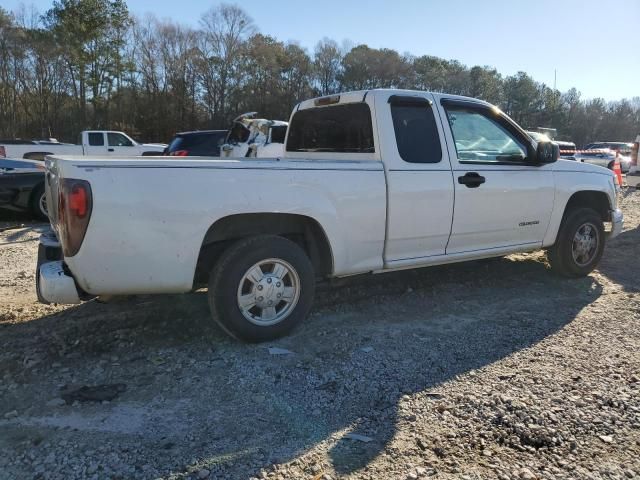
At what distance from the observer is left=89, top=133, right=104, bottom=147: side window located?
22.6 m

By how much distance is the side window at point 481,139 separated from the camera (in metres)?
4.90

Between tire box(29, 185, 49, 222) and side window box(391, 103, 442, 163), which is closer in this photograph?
side window box(391, 103, 442, 163)

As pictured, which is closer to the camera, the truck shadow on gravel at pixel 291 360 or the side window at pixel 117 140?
the truck shadow on gravel at pixel 291 360

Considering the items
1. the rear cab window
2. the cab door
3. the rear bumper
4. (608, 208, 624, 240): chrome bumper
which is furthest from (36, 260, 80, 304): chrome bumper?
(608, 208, 624, 240): chrome bumper

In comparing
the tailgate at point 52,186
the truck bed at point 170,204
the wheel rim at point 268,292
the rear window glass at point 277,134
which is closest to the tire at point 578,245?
the truck bed at point 170,204

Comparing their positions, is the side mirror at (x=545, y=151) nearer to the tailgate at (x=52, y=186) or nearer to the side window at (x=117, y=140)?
the tailgate at (x=52, y=186)

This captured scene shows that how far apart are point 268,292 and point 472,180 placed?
7.13 feet

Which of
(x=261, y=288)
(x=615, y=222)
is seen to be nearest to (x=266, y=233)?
(x=261, y=288)

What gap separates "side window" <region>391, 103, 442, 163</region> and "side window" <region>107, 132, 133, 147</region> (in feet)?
67.9

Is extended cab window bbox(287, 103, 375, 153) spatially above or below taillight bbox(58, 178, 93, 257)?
above

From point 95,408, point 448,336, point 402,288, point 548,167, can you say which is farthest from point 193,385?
point 548,167

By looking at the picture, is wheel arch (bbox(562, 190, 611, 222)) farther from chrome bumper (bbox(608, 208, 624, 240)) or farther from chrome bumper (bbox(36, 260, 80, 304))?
chrome bumper (bbox(36, 260, 80, 304))

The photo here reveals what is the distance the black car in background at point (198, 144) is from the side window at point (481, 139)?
863 cm

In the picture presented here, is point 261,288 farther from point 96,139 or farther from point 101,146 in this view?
point 96,139
